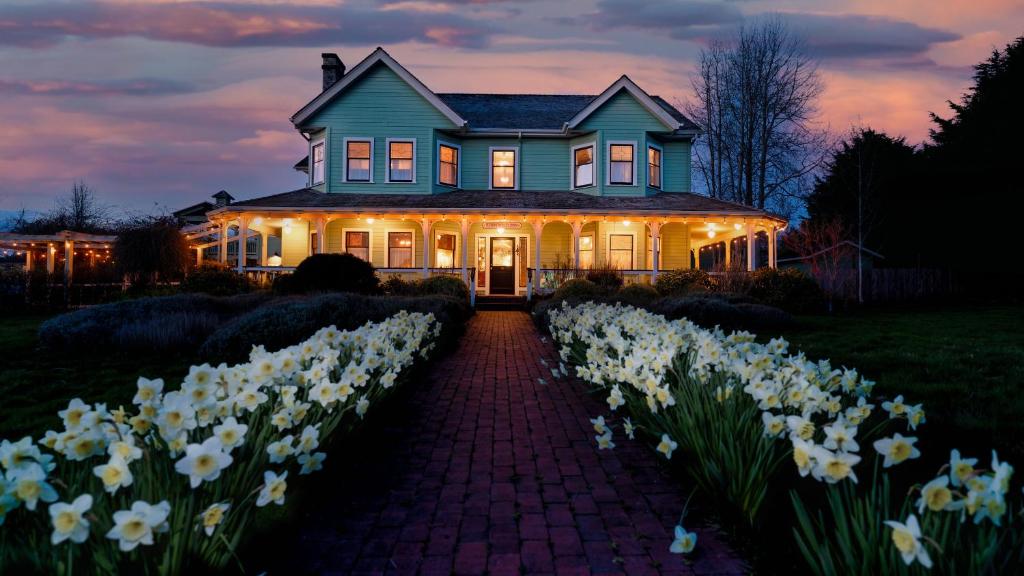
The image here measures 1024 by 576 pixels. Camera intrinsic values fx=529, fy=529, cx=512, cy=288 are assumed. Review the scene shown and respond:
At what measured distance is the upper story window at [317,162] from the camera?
66.8 feet

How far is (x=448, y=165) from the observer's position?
20625 mm

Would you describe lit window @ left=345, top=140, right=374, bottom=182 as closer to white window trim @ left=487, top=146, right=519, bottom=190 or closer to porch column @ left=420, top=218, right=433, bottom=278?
porch column @ left=420, top=218, right=433, bottom=278

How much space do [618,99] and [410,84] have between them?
310 inches

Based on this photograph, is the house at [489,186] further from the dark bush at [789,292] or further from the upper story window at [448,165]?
the dark bush at [789,292]

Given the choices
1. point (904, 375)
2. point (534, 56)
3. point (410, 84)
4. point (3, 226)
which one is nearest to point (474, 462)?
point (904, 375)

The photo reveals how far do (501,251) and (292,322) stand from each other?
1339 centimetres

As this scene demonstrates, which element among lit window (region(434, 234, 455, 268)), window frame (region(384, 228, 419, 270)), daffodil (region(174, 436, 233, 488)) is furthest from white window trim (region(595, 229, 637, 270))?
daffodil (region(174, 436, 233, 488))

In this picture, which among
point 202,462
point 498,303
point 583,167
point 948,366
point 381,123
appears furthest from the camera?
point 583,167

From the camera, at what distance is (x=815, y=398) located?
2.65m

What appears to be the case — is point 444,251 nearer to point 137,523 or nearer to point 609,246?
point 609,246

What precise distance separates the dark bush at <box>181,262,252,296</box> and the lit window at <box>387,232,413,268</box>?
5246 millimetres

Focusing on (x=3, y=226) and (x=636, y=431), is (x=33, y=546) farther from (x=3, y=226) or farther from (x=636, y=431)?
(x=3, y=226)

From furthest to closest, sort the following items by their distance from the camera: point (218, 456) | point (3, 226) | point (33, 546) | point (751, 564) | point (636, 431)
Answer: point (3, 226)
point (636, 431)
point (751, 564)
point (218, 456)
point (33, 546)

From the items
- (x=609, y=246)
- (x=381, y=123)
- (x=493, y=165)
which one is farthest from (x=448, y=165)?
(x=609, y=246)
